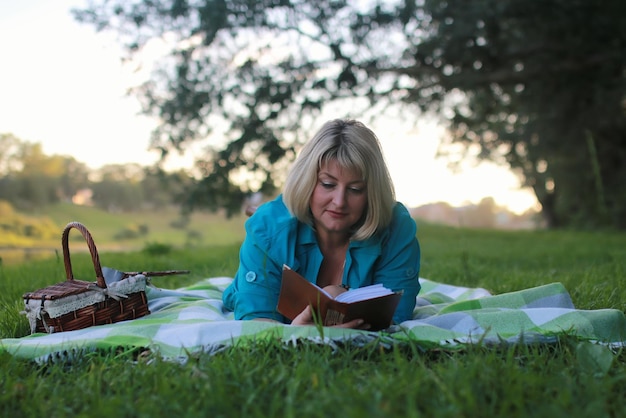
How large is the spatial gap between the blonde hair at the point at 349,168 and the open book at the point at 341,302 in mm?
550

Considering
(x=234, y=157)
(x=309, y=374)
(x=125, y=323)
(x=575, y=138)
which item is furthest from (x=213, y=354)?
(x=575, y=138)

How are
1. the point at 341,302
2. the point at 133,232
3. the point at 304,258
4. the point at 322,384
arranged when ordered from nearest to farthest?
the point at 322,384, the point at 341,302, the point at 304,258, the point at 133,232

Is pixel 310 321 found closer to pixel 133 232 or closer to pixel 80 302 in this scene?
pixel 80 302

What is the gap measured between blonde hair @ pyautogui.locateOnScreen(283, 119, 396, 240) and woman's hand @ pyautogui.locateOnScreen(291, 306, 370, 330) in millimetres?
599

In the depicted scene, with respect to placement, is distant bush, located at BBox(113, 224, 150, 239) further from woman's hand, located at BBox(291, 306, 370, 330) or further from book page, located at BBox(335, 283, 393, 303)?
book page, located at BBox(335, 283, 393, 303)

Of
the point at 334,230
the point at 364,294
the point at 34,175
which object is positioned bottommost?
the point at 364,294

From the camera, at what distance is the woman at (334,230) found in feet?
8.55

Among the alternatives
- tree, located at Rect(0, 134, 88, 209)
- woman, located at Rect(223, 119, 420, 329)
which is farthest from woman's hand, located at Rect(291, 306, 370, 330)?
tree, located at Rect(0, 134, 88, 209)

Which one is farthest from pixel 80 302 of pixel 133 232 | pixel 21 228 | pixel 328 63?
pixel 133 232

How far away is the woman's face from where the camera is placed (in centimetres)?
260

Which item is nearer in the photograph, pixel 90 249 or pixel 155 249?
pixel 90 249

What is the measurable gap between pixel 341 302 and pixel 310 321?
27 centimetres

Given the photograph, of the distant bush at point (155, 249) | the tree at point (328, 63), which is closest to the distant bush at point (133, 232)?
the tree at point (328, 63)

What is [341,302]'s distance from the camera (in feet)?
6.90
